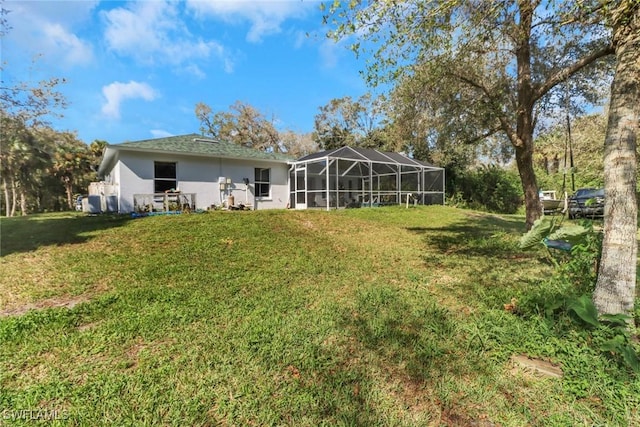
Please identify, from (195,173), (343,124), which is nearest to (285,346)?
(195,173)

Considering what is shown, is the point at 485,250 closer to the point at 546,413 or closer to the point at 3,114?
the point at 546,413

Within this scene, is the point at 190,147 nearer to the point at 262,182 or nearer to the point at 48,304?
the point at 262,182

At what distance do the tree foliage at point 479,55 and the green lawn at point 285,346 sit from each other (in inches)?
135

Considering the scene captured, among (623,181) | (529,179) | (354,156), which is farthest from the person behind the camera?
(354,156)

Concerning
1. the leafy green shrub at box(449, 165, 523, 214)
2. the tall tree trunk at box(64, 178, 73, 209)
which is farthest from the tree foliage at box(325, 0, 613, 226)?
the tall tree trunk at box(64, 178, 73, 209)

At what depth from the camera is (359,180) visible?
1706 cm

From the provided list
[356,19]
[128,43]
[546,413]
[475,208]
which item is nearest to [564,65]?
[356,19]

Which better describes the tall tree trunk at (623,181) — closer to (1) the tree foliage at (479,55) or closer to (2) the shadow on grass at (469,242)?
(1) the tree foliage at (479,55)

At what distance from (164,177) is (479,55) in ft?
37.0

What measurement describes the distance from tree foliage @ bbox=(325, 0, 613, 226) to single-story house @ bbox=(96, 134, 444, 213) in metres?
6.67

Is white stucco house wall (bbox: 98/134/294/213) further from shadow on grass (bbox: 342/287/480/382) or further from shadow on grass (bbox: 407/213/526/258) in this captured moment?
shadow on grass (bbox: 342/287/480/382)

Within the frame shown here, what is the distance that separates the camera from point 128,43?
7.16 m

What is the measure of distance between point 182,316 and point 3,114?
9748 mm

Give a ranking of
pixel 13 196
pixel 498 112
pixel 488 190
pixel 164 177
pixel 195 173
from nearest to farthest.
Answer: pixel 498 112
pixel 164 177
pixel 195 173
pixel 488 190
pixel 13 196
